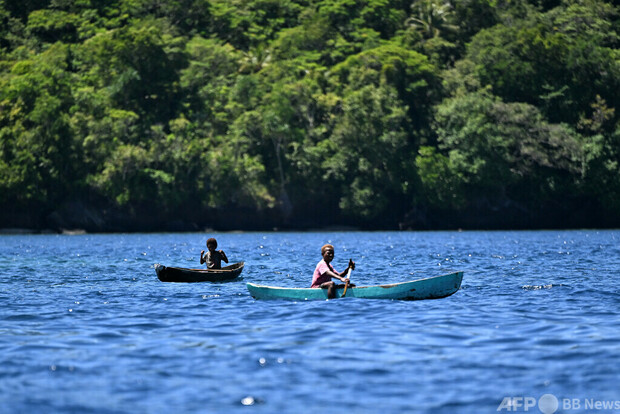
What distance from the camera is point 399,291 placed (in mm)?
21172

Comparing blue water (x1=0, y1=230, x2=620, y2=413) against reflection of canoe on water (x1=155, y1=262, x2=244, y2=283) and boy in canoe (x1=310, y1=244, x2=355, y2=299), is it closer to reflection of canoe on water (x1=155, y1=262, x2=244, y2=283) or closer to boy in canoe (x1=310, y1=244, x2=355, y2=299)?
boy in canoe (x1=310, y1=244, x2=355, y2=299)

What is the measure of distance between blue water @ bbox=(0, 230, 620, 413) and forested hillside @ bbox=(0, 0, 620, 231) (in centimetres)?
6447

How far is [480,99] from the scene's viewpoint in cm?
9331

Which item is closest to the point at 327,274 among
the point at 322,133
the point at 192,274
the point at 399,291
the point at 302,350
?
the point at 399,291

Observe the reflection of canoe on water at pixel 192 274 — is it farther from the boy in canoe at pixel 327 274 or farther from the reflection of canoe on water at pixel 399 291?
the boy in canoe at pixel 327 274

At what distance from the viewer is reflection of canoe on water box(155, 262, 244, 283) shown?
92.1 feet

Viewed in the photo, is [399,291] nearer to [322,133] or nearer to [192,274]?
[192,274]

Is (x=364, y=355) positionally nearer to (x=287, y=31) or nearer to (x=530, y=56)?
(x=530, y=56)

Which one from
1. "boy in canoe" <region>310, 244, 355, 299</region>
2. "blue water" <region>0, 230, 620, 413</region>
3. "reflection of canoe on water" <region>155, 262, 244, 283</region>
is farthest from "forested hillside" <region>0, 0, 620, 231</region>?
"boy in canoe" <region>310, 244, 355, 299</region>

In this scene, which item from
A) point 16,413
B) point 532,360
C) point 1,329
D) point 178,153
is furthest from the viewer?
point 178,153

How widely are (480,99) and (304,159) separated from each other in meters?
20.9

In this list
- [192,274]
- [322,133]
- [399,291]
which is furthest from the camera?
[322,133]

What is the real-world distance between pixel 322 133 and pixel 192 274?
70451 mm

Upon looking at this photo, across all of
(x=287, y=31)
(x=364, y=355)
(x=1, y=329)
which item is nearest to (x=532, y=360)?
(x=364, y=355)
